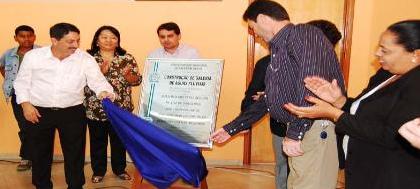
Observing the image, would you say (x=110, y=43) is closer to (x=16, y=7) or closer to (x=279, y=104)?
(x=16, y=7)

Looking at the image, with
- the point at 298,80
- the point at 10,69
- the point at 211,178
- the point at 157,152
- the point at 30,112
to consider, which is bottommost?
the point at 211,178

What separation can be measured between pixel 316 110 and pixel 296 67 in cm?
24

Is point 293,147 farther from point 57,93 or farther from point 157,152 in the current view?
point 57,93

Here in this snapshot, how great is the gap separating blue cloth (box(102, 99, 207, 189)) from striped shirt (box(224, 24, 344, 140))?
0.89 metres

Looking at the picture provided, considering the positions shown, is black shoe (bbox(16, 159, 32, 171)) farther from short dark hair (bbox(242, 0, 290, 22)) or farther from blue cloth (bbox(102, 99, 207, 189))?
short dark hair (bbox(242, 0, 290, 22))

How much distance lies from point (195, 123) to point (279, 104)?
1336 millimetres

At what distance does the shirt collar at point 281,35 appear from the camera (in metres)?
1.82

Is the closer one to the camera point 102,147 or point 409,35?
point 409,35

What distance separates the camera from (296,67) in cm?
181

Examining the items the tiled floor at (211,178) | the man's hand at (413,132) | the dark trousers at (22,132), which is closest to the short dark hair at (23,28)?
the dark trousers at (22,132)

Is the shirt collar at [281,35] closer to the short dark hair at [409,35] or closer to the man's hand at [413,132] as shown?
the short dark hair at [409,35]

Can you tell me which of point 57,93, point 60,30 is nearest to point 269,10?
point 60,30

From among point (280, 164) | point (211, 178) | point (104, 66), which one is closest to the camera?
point (280, 164)

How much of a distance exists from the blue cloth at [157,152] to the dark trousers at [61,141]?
1.60 ft
